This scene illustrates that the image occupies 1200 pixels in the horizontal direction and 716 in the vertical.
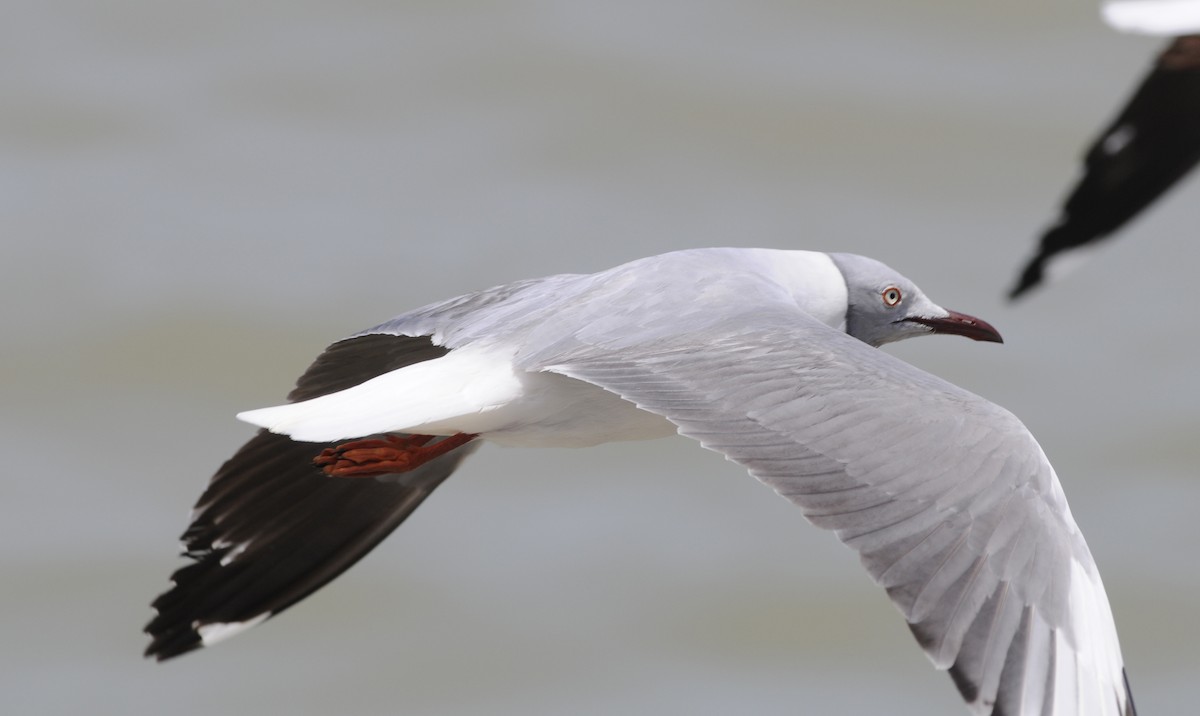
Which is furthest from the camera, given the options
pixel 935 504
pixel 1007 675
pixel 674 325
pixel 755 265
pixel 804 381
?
pixel 755 265

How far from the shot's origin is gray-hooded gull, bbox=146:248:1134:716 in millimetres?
2645

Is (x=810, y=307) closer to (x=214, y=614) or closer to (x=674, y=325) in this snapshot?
(x=674, y=325)

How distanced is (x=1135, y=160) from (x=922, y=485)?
552 millimetres

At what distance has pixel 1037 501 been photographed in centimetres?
278

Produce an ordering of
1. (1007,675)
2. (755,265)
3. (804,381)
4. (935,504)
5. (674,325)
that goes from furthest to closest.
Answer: (755,265)
(674,325)
(804,381)
(935,504)
(1007,675)

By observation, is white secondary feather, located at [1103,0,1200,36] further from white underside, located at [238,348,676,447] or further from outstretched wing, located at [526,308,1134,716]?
white underside, located at [238,348,676,447]

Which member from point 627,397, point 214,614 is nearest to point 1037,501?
point 627,397

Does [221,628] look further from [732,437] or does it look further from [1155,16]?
[1155,16]

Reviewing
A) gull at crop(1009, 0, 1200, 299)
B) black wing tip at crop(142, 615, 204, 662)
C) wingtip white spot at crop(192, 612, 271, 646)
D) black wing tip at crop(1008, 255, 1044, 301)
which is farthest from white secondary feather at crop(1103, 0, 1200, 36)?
black wing tip at crop(142, 615, 204, 662)

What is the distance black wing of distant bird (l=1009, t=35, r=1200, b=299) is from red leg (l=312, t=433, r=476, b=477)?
46.8 inches

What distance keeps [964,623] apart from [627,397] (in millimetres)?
673

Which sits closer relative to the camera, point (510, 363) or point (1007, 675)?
point (1007, 675)

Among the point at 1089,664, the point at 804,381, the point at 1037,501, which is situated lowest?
the point at 1089,664

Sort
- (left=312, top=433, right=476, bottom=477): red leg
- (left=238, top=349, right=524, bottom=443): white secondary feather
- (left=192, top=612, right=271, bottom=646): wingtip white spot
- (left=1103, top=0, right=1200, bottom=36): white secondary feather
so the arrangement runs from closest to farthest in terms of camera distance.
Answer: (left=1103, top=0, right=1200, bottom=36): white secondary feather → (left=238, top=349, right=524, bottom=443): white secondary feather → (left=312, top=433, right=476, bottom=477): red leg → (left=192, top=612, right=271, bottom=646): wingtip white spot
